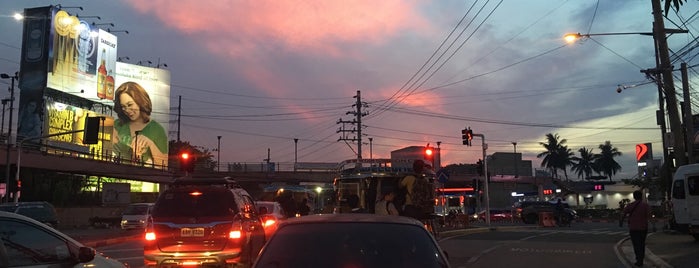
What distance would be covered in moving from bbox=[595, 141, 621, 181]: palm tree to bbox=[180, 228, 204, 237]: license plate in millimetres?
118589

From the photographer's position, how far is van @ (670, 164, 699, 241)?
60.1 ft

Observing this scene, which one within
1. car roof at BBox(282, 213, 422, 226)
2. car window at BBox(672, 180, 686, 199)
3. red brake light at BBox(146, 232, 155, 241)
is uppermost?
car window at BBox(672, 180, 686, 199)

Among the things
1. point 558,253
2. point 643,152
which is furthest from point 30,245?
point 643,152

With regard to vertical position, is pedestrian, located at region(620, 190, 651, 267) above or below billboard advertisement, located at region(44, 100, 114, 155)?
Answer: below

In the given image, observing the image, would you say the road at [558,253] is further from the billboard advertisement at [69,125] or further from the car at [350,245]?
the billboard advertisement at [69,125]

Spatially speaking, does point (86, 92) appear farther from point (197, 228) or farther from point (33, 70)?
point (197, 228)

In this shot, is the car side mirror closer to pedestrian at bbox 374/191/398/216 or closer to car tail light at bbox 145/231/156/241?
car tail light at bbox 145/231/156/241

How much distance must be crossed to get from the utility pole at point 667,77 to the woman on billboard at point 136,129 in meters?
66.9

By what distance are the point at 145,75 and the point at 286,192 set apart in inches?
2335

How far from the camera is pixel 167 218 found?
1016 centimetres

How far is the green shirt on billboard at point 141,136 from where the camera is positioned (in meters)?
78.1

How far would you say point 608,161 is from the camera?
11562cm

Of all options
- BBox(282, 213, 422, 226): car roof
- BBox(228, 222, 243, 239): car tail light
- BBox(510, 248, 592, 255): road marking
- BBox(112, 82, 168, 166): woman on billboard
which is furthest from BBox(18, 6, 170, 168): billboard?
BBox(282, 213, 422, 226): car roof

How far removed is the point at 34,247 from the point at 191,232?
4.55 meters
